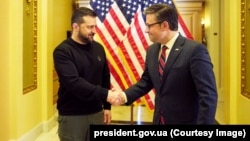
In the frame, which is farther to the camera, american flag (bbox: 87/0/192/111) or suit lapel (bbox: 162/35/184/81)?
american flag (bbox: 87/0/192/111)

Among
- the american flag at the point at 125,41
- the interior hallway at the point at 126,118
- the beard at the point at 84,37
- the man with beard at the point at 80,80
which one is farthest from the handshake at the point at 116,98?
the interior hallway at the point at 126,118

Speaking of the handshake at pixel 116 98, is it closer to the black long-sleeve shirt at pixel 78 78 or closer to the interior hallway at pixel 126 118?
the black long-sleeve shirt at pixel 78 78

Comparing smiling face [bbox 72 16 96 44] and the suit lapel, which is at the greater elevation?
smiling face [bbox 72 16 96 44]

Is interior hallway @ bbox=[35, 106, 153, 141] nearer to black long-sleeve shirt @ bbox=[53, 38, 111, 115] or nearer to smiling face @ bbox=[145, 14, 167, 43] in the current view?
black long-sleeve shirt @ bbox=[53, 38, 111, 115]

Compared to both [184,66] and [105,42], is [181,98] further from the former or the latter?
[105,42]

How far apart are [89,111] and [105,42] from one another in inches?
94.7

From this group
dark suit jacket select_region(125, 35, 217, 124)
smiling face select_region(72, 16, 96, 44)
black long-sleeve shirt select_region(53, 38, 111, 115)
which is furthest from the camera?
smiling face select_region(72, 16, 96, 44)

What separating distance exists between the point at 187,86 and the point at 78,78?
80cm

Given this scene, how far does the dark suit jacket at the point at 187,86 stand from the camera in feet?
5.97

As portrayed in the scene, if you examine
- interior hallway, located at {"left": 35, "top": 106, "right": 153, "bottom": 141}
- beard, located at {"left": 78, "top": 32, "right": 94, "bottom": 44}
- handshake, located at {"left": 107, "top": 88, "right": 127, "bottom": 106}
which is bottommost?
interior hallway, located at {"left": 35, "top": 106, "right": 153, "bottom": 141}

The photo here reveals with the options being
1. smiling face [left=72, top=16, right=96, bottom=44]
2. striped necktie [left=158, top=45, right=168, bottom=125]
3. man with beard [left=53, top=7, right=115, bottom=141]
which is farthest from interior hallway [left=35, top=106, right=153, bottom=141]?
striped necktie [left=158, top=45, right=168, bottom=125]

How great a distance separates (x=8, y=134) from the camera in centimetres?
381

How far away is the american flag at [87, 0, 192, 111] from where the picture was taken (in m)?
4.62

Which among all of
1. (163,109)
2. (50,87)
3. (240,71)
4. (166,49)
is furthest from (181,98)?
(50,87)
